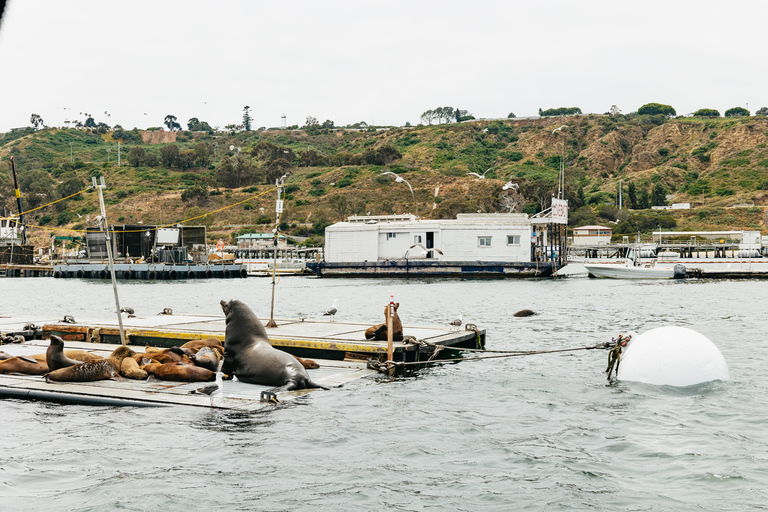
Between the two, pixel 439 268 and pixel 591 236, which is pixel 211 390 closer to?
pixel 439 268

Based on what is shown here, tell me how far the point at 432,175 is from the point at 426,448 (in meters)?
115

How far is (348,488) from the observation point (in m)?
8.30

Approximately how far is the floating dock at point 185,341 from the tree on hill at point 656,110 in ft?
624

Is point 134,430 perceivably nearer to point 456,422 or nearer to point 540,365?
point 456,422

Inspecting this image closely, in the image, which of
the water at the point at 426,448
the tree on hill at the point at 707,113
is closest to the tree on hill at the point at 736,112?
the tree on hill at the point at 707,113

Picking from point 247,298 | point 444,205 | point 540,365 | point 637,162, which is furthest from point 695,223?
point 540,365

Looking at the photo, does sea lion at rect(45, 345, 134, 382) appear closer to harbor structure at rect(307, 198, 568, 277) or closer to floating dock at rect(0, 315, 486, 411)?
floating dock at rect(0, 315, 486, 411)

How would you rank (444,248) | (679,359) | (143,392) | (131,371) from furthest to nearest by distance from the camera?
1. (444,248)
2. (131,371)
3. (679,359)
4. (143,392)

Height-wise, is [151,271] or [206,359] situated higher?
[206,359]

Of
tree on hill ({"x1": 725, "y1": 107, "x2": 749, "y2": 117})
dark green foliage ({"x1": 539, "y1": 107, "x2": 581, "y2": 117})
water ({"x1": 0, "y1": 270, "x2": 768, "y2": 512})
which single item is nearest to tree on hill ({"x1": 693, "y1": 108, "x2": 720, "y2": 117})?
tree on hill ({"x1": 725, "y1": 107, "x2": 749, "y2": 117})

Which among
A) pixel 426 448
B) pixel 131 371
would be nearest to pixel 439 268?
pixel 131 371

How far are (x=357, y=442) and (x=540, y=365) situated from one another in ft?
28.9

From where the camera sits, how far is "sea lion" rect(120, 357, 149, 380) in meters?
13.9

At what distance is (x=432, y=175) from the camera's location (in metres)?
123
